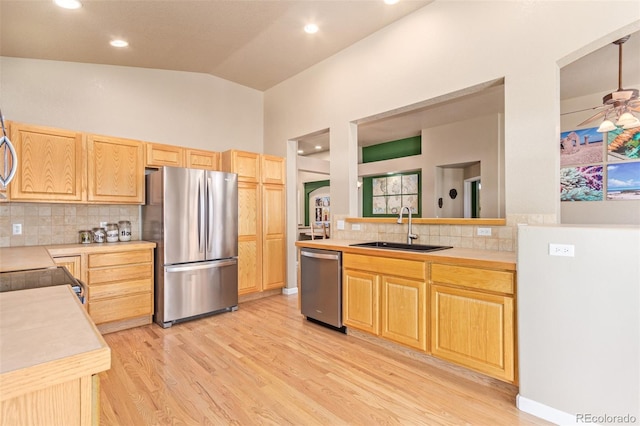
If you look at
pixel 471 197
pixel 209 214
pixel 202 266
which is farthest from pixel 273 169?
pixel 471 197

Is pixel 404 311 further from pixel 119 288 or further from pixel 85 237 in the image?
pixel 85 237

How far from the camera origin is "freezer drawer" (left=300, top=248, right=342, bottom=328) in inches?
126

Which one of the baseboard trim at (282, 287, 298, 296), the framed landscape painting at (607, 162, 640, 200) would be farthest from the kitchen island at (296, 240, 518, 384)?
the framed landscape painting at (607, 162, 640, 200)

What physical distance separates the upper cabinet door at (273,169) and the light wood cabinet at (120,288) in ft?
5.82

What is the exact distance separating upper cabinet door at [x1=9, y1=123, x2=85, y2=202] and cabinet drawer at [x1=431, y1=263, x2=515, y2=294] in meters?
3.54

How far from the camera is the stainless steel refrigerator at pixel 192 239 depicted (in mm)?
3459

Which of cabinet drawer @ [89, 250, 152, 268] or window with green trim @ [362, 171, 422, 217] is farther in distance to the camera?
window with green trim @ [362, 171, 422, 217]

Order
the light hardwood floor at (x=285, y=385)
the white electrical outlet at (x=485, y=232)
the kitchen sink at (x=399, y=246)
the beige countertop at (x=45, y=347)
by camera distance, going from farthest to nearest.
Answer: the kitchen sink at (x=399, y=246), the white electrical outlet at (x=485, y=232), the light hardwood floor at (x=285, y=385), the beige countertop at (x=45, y=347)

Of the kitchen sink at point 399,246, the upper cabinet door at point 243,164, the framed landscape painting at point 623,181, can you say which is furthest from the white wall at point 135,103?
the framed landscape painting at point 623,181

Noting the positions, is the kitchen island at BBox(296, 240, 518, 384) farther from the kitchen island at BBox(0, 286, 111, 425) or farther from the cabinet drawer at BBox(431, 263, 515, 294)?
the kitchen island at BBox(0, 286, 111, 425)

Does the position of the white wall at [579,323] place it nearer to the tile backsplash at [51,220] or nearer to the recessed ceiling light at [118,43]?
the recessed ceiling light at [118,43]

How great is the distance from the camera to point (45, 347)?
0.77 meters

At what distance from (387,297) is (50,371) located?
2424 mm

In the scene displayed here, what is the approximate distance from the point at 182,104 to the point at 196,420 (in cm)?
381
